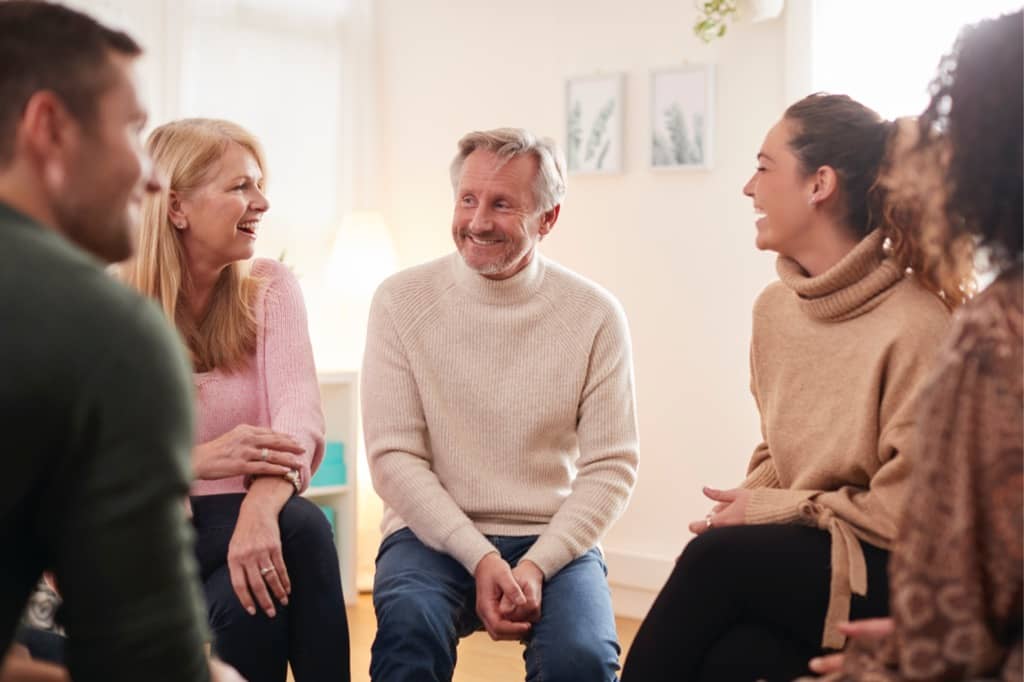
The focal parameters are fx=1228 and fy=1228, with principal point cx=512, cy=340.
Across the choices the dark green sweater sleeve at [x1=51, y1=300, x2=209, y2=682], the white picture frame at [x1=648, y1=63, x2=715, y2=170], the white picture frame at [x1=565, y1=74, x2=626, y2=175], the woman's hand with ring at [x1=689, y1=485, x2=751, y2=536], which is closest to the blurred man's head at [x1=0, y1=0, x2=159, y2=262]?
the dark green sweater sleeve at [x1=51, y1=300, x2=209, y2=682]

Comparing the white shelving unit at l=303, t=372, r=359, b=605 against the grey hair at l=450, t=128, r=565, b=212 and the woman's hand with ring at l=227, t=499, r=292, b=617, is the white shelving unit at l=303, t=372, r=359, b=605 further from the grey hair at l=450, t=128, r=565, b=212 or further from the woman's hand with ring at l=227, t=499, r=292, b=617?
the woman's hand with ring at l=227, t=499, r=292, b=617

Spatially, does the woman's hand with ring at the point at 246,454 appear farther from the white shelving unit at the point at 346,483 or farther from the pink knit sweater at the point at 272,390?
the white shelving unit at the point at 346,483

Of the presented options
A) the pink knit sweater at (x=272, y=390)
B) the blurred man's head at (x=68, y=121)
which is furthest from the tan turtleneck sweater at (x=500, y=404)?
the blurred man's head at (x=68, y=121)

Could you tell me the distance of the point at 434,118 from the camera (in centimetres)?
450

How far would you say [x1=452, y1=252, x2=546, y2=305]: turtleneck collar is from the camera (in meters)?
2.45

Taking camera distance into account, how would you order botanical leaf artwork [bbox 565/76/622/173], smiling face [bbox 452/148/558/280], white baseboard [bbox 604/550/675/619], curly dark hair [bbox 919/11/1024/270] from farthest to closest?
botanical leaf artwork [bbox 565/76/622/173] → white baseboard [bbox 604/550/675/619] → smiling face [bbox 452/148/558/280] → curly dark hair [bbox 919/11/1024/270]

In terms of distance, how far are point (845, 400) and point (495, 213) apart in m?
0.81

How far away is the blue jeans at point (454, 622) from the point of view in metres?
2.07

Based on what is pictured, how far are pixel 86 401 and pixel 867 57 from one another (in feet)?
9.86

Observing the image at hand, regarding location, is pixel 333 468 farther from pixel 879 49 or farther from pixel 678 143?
A: pixel 879 49

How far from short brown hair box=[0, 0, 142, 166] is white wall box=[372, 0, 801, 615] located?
276cm

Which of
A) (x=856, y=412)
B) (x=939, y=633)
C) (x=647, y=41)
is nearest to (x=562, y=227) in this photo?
(x=647, y=41)

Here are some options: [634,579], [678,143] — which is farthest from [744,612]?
[678,143]

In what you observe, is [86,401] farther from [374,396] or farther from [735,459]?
[735,459]
